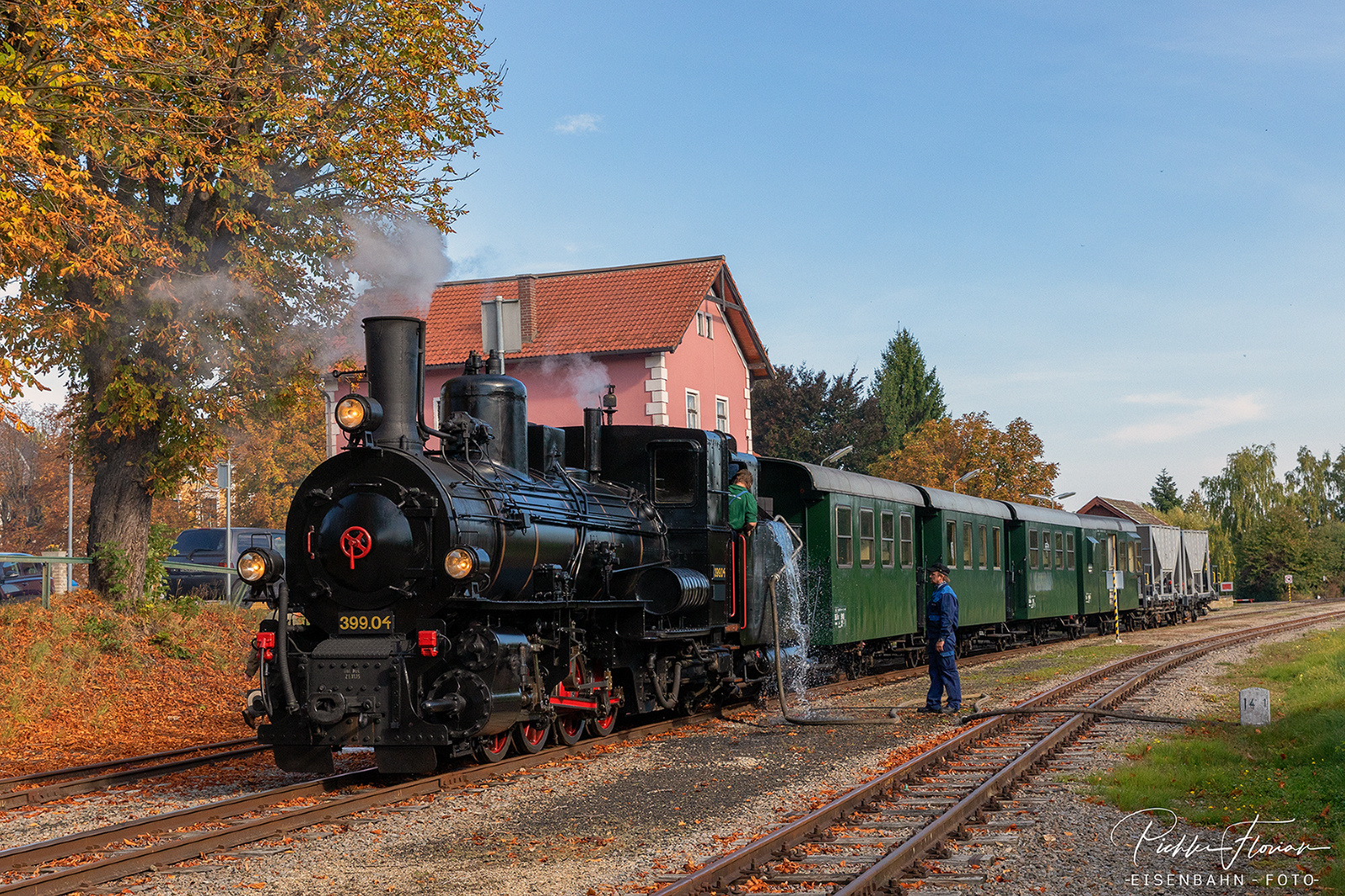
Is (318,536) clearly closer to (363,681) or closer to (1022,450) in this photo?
(363,681)

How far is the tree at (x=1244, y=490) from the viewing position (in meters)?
73.5

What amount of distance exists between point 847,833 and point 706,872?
1.52 meters

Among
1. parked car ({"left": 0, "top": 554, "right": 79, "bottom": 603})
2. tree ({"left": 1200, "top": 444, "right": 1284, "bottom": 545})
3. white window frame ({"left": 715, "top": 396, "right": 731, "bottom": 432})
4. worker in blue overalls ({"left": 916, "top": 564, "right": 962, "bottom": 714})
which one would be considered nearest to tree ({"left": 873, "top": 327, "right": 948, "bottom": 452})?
tree ({"left": 1200, "top": 444, "right": 1284, "bottom": 545})

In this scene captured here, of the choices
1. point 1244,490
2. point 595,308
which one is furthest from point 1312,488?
point 595,308

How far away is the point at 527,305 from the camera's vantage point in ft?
107

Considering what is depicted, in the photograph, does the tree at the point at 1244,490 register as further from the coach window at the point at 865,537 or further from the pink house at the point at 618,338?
the coach window at the point at 865,537

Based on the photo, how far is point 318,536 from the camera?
898cm

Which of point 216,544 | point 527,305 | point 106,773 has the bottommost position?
point 106,773

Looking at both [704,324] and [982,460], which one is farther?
[982,460]

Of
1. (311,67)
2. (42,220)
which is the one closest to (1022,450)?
(311,67)

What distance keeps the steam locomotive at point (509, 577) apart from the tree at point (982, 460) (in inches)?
1478

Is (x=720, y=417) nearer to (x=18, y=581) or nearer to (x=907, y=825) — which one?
(x=18, y=581)

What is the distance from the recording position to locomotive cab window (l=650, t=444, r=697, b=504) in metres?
12.1

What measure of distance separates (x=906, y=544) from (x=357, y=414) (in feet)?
36.7
